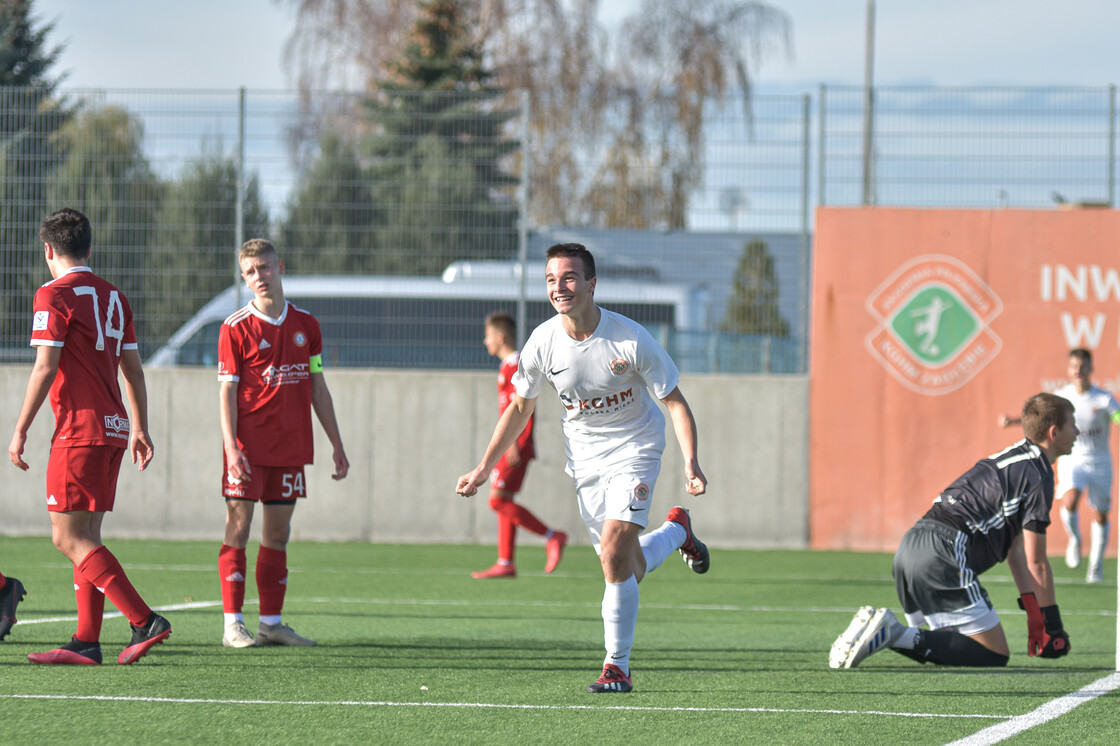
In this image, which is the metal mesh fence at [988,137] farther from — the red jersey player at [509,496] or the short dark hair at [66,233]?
the short dark hair at [66,233]

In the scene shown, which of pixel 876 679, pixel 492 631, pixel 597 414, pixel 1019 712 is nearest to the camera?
pixel 1019 712

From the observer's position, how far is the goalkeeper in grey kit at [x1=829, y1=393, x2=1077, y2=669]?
630 cm

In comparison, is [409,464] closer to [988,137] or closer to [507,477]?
[507,477]

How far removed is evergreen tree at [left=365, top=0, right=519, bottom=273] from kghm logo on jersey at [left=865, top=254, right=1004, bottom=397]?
13.4ft

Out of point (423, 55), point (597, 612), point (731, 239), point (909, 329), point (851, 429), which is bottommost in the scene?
point (597, 612)

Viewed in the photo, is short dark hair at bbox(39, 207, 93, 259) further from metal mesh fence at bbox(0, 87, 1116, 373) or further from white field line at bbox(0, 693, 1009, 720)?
metal mesh fence at bbox(0, 87, 1116, 373)

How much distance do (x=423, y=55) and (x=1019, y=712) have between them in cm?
2882

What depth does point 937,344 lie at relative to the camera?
13438 millimetres

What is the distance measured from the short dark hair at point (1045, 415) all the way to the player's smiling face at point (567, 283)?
2399mm

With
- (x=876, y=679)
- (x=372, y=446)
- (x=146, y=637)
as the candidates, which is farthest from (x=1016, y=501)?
(x=372, y=446)

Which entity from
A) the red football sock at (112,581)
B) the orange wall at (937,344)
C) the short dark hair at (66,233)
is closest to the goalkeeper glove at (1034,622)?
the red football sock at (112,581)

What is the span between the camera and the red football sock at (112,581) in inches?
235

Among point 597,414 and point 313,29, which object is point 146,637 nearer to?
point 597,414

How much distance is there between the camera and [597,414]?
5.74 meters
